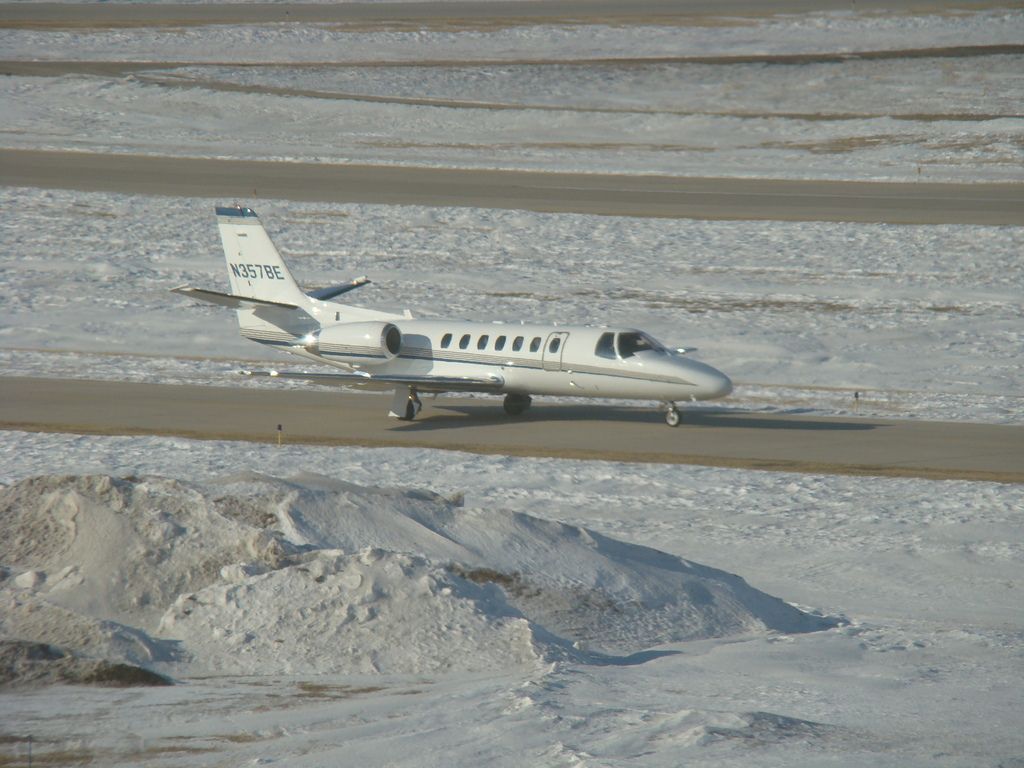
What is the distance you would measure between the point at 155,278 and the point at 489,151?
61.6 ft

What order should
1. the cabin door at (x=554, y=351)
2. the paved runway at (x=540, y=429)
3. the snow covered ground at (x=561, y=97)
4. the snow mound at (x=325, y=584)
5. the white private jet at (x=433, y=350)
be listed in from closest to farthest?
the snow mound at (x=325, y=584)
the paved runway at (x=540, y=429)
the white private jet at (x=433, y=350)
the cabin door at (x=554, y=351)
the snow covered ground at (x=561, y=97)

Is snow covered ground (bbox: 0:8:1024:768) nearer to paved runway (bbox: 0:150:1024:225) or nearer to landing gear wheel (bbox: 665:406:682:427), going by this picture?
paved runway (bbox: 0:150:1024:225)

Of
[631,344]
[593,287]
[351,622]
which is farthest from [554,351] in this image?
[351,622]

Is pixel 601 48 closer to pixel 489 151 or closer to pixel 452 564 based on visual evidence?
pixel 489 151

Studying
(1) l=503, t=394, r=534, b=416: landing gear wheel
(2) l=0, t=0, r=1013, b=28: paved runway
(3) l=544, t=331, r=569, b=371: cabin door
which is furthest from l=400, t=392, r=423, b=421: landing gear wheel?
(2) l=0, t=0, r=1013, b=28: paved runway

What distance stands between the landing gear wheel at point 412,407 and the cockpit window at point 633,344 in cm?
388

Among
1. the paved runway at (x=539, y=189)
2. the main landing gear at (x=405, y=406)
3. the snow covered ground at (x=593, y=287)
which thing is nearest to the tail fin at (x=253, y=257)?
the snow covered ground at (x=593, y=287)

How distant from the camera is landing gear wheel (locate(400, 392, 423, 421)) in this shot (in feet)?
90.0

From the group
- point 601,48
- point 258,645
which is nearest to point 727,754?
point 258,645

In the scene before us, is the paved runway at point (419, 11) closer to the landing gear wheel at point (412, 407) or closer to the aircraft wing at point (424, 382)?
the aircraft wing at point (424, 382)

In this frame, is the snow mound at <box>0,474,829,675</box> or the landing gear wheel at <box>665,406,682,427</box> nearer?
the snow mound at <box>0,474,829,675</box>

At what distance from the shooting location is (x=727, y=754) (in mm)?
10008

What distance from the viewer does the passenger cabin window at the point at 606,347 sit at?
26.5 meters

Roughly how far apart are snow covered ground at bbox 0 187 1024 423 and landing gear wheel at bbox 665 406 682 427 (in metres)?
2.32
